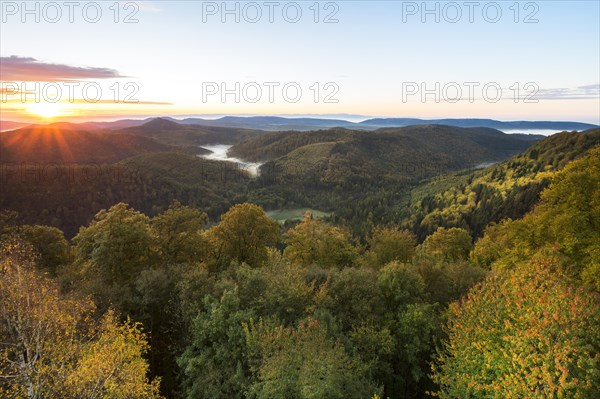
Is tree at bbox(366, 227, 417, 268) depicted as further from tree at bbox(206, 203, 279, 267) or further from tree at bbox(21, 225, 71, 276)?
tree at bbox(21, 225, 71, 276)

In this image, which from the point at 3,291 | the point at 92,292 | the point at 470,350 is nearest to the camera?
the point at 3,291

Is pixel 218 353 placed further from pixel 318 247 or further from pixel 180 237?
pixel 318 247

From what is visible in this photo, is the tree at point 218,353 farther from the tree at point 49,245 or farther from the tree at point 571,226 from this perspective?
the tree at point 49,245

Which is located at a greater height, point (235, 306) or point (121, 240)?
point (121, 240)

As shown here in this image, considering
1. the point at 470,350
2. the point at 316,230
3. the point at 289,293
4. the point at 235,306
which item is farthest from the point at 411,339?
the point at 316,230

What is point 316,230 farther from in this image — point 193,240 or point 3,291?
point 3,291

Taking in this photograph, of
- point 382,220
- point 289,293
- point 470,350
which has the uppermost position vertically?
point 289,293
